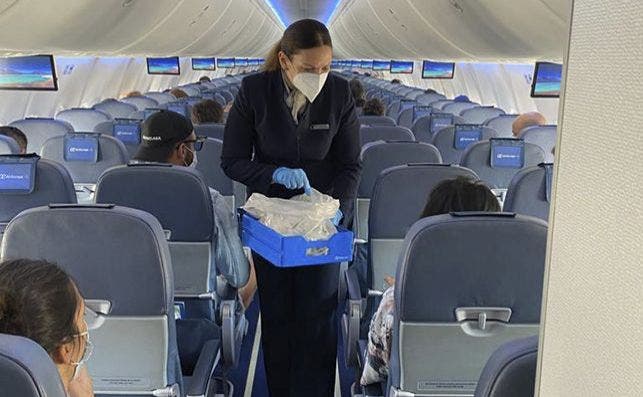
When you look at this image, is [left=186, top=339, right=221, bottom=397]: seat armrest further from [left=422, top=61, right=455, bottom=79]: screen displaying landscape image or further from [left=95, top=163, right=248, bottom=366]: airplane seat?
[left=422, top=61, right=455, bottom=79]: screen displaying landscape image

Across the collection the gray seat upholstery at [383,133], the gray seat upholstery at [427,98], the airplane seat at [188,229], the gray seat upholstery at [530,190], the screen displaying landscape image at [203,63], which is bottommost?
the airplane seat at [188,229]

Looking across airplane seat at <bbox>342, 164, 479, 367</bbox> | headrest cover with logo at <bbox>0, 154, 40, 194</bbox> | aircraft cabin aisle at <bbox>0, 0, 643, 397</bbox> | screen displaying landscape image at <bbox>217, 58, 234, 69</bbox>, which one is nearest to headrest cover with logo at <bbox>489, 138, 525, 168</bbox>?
aircraft cabin aisle at <bbox>0, 0, 643, 397</bbox>

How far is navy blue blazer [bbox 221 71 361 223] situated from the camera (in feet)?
9.87

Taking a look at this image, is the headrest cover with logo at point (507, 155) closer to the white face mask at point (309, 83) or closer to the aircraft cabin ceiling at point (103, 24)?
the white face mask at point (309, 83)

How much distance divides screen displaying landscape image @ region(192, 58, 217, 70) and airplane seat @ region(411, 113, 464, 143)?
16158 millimetres

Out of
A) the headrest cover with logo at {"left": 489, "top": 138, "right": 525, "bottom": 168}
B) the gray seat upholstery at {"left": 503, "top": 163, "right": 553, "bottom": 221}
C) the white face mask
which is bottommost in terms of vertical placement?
the gray seat upholstery at {"left": 503, "top": 163, "right": 553, "bottom": 221}

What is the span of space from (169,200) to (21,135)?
2565mm

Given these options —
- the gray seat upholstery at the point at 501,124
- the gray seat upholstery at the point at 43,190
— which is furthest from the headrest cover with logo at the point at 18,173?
the gray seat upholstery at the point at 501,124

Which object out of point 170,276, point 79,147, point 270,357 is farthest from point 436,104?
point 170,276

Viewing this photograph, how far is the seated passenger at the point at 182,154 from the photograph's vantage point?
337 centimetres

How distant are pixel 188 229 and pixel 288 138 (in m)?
0.71

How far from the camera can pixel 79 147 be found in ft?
16.8

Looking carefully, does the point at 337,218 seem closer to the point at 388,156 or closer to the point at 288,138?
the point at 288,138

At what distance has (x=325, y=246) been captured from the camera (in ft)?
8.82
